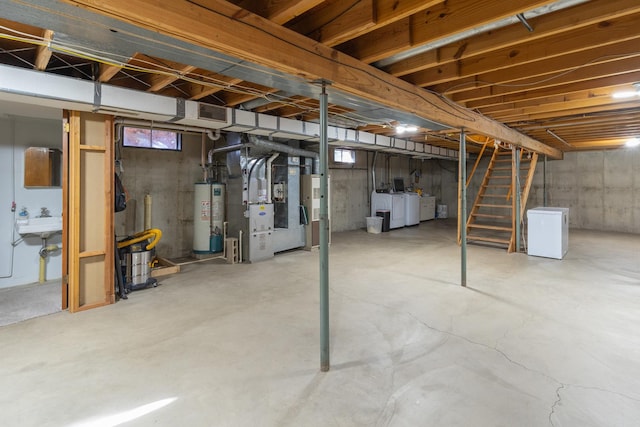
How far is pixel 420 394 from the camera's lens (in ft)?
6.31

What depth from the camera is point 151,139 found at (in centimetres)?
512

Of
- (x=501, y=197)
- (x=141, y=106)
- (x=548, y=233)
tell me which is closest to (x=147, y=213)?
(x=141, y=106)

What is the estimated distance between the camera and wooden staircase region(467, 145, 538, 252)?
20.0ft

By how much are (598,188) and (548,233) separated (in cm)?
503

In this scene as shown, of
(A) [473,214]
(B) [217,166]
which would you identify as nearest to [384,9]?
(B) [217,166]

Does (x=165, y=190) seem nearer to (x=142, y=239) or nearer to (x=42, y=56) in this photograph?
(x=142, y=239)

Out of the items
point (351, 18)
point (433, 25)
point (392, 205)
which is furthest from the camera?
point (392, 205)

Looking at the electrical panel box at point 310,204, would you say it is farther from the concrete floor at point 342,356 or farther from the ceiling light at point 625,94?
the ceiling light at point 625,94

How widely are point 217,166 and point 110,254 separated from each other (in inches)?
110

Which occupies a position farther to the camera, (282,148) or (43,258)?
(282,148)

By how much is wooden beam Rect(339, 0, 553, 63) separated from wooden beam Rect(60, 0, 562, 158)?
0.16 m

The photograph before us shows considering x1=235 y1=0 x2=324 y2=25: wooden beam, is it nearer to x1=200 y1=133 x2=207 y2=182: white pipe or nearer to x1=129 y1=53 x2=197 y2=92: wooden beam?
x1=129 y1=53 x2=197 y2=92: wooden beam

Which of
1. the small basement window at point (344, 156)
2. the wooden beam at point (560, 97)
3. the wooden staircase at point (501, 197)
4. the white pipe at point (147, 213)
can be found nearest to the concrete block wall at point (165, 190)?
the white pipe at point (147, 213)

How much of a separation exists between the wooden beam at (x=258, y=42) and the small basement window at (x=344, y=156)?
514 centimetres
